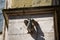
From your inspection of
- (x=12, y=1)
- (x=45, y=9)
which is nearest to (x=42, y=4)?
(x=45, y=9)

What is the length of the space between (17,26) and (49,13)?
582 mm

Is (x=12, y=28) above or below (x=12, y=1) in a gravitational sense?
below

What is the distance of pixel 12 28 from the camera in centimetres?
459

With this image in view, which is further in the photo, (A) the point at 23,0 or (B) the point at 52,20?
(A) the point at 23,0

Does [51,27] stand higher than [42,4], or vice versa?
[42,4]

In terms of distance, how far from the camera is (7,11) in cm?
459

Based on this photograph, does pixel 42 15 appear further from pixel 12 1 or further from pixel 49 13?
pixel 12 1

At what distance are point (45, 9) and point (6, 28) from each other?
75 cm

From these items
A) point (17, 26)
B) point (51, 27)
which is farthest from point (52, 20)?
point (17, 26)

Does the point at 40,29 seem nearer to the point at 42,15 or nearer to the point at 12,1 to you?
the point at 42,15

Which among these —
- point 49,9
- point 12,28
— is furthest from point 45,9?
point 12,28

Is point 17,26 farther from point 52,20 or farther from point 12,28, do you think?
point 52,20

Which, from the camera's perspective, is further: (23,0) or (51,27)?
(23,0)

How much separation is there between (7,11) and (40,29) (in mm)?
643
